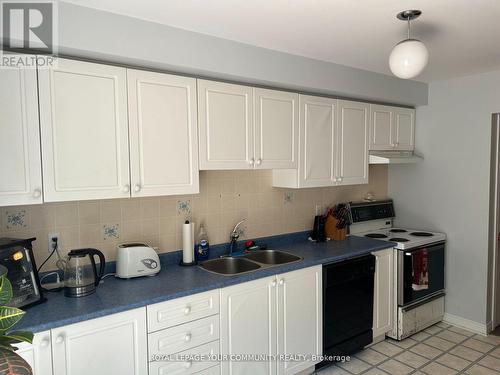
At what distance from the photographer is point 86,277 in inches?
76.4

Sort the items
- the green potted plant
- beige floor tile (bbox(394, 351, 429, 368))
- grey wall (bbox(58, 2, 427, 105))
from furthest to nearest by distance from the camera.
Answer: beige floor tile (bbox(394, 351, 429, 368)) → grey wall (bbox(58, 2, 427, 105)) → the green potted plant

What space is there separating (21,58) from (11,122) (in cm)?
31

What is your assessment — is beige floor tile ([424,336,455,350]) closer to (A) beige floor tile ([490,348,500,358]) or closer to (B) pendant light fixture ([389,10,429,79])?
(A) beige floor tile ([490,348,500,358])

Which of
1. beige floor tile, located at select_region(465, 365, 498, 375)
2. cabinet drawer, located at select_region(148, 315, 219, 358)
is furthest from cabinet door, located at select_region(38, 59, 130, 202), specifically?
beige floor tile, located at select_region(465, 365, 498, 375)

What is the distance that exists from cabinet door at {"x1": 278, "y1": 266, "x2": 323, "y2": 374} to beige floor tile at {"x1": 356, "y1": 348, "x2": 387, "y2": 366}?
0.48 metres

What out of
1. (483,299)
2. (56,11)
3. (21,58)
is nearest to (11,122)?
(21,58)

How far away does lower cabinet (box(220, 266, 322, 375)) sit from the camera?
7.20 feet

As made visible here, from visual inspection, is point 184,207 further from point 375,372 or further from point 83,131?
point 375,372

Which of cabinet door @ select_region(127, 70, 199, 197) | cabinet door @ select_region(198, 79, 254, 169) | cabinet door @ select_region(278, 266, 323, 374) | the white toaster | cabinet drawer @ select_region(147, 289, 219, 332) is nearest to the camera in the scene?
cabinet drawer @ select_region(147, 289, 219, 332)

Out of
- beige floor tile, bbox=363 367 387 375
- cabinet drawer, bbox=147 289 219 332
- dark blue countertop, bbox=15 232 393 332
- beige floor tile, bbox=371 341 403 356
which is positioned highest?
dark blue countertop, bbox=15 232 393 332

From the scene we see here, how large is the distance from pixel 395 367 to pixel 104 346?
2148 millimetres

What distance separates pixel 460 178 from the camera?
132 inches

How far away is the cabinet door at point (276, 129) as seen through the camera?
2.51 meters

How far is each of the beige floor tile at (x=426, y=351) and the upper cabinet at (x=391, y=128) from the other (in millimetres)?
1758
